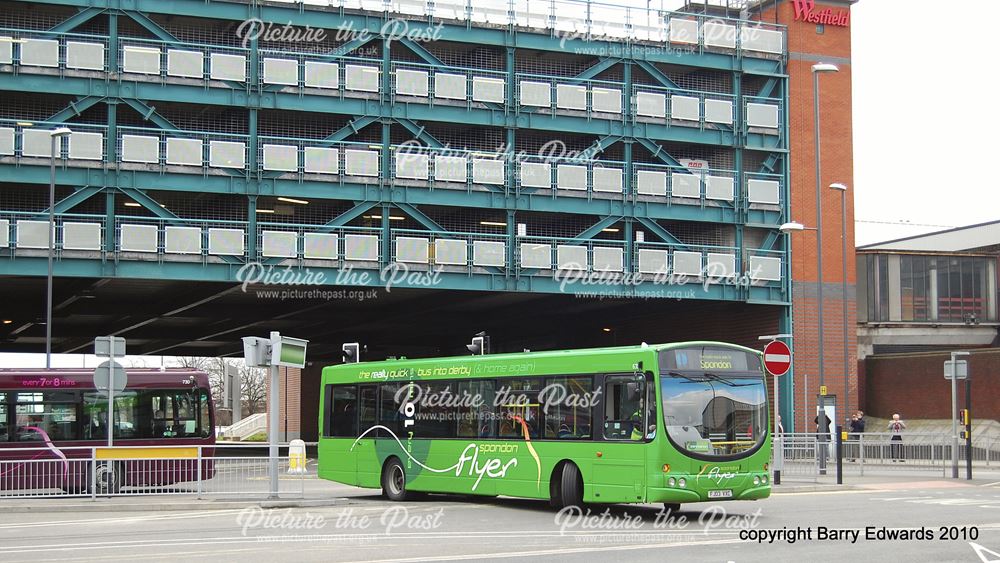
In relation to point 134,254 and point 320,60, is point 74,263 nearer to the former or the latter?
point 134,254

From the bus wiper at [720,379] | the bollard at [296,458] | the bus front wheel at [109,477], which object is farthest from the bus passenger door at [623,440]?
the bollard at [296,458]

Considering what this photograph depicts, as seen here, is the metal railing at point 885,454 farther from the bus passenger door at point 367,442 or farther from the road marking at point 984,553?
the road marking at point 984,553

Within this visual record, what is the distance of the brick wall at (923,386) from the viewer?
144 ft

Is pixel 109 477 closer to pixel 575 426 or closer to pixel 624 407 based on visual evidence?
pixel 575 426

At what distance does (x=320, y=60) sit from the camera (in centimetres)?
4044

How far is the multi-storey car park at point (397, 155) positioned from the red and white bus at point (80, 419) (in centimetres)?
839

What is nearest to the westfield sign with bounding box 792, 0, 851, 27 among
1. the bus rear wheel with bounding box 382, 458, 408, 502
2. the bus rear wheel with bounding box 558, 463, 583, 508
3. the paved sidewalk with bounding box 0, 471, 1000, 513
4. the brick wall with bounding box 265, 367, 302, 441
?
the paved sidewalk with bounding box 0, 471, 1000, 513

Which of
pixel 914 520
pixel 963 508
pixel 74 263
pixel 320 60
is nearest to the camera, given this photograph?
pixel 914 520

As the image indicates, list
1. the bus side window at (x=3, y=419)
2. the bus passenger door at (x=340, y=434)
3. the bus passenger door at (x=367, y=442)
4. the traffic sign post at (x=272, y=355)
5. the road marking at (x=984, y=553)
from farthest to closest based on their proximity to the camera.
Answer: the bus side window at (x=3, y=419) < the bus passenger door at (x=340, y=434) < the bus passenger door at (x=367, y=442) < the traffic sign post at (x=272, y=355) < the road marking at (x=984, y=553)

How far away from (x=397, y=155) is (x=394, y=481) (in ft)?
61.1

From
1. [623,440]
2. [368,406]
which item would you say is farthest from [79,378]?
[623,440]

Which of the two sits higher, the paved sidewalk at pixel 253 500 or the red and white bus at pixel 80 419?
the red and white bus at pixel 80 419

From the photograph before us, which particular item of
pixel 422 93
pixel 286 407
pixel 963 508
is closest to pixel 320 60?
pixel 422 93

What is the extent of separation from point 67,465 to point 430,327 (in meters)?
33.6
